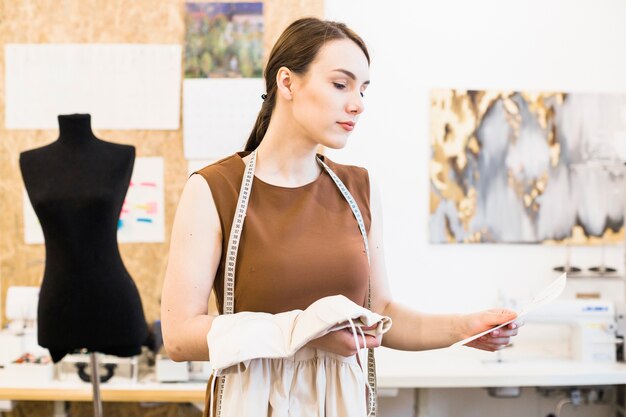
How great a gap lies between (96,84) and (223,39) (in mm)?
640

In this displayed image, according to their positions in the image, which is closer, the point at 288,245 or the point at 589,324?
the point at 288,245

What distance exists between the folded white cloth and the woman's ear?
45cm

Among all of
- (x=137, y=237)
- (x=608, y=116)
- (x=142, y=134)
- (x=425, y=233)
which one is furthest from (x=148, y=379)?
(x=608, y=116)

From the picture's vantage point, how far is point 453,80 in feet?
10.8

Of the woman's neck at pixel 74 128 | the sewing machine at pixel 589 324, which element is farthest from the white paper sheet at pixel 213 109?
the sewing machine at pixel 589 324

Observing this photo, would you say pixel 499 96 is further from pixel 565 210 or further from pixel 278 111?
pixel 278 111

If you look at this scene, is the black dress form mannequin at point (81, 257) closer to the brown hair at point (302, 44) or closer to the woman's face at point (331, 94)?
the brown hair at point (302, 44)

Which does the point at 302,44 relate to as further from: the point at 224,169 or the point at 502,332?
the point at 502,332

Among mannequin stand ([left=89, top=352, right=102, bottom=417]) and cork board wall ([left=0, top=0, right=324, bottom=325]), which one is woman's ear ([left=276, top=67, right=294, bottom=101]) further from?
cork board wall ([left=0, top=0, right=324, bottom=325])

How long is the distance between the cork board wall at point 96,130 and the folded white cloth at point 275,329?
7.21ft

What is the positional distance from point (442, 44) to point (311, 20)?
2.05 metres

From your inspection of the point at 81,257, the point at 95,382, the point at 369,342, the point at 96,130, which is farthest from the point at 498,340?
the point at 96,130

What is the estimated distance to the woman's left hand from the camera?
1.31 m

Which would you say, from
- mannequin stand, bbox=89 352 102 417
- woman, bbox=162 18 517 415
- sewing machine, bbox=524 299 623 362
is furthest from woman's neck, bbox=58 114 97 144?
sewing machine, bbox=524 299 623 362
